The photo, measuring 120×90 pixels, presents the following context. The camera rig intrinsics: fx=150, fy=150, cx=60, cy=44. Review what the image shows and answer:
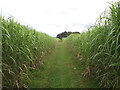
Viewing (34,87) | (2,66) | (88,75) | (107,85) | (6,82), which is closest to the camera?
(2,66)

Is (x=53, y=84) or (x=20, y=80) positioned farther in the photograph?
(x=53, y=84)

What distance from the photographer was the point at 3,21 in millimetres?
2895

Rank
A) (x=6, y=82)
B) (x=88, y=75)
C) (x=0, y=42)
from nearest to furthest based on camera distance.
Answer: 1. (x=0, y=42)
2. (x=6, y=82)
3. (x=88, y=75)

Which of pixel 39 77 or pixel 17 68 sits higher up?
pixel 17 68

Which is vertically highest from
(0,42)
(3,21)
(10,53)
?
(3,21)

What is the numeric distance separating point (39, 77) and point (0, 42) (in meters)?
2.04

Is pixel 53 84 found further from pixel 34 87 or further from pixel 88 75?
pixel 88 75

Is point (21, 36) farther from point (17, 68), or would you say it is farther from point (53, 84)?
point (53, 84)

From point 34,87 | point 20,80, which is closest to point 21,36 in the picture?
point 20,80

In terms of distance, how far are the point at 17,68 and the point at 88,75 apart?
207cm

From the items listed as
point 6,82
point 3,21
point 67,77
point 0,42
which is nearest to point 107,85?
point 67,77

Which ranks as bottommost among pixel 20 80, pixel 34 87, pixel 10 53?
pixel 34 87

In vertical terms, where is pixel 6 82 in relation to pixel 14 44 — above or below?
below

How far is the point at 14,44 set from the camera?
9.45 ft
